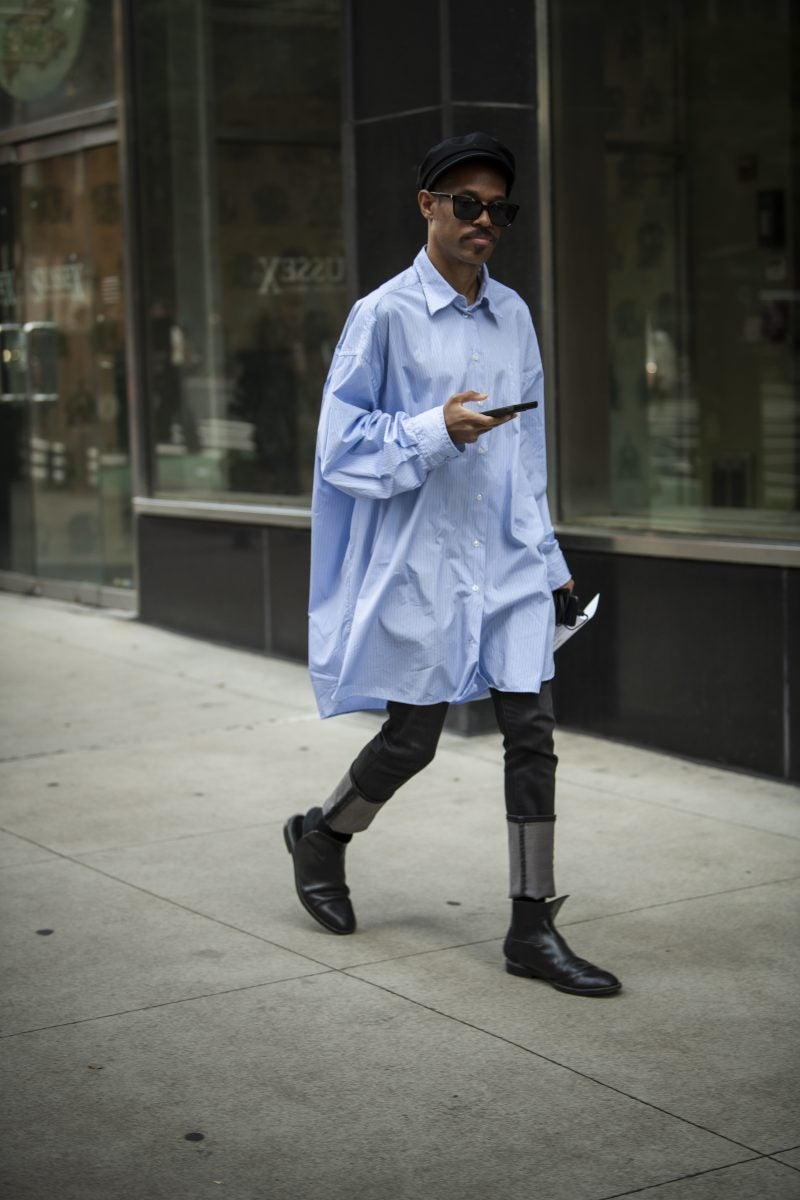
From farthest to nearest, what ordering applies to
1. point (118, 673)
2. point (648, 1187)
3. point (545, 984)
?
point (118, 673)
point (545, 984)
point (648, 1187)

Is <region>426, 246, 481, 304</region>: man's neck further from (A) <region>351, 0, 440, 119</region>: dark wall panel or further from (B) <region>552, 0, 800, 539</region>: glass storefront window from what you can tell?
(A) <region>351, 0, 440, 119</region>: dark wall panel

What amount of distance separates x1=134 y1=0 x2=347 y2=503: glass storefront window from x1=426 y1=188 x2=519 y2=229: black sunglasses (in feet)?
14.6

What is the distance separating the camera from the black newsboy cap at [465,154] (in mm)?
4246

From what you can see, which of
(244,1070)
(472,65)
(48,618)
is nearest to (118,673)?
(48,618)

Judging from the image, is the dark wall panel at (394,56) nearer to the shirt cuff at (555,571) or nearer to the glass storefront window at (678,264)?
the glass storefront window at (678,264)

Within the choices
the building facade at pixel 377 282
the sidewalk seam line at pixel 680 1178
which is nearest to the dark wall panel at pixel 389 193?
the building facade at pixel 377 282

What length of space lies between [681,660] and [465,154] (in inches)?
112

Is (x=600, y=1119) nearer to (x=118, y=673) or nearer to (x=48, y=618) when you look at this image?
(x=118, y=673)

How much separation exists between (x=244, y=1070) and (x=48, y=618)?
741cm

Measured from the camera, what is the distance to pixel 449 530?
14.4 feet

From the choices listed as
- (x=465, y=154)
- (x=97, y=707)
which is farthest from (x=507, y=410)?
(x=97, y=707)

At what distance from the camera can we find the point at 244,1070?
3.78 m

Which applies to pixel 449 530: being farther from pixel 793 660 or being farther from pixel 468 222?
pixel 793 660

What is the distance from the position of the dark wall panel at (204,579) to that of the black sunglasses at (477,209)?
4951mm
